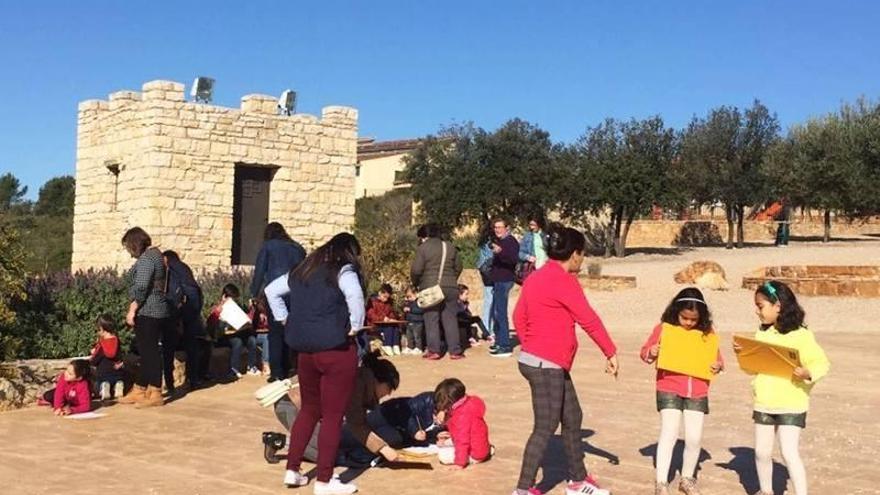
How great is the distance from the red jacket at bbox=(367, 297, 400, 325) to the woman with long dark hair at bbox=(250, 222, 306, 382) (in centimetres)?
271

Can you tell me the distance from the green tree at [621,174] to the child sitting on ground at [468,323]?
26068 millimetres

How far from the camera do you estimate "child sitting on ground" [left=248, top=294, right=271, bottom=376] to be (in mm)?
10898

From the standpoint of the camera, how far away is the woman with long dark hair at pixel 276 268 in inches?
377

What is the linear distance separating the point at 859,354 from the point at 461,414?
893 centimetres

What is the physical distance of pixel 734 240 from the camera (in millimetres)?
44594

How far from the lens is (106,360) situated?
959 cm

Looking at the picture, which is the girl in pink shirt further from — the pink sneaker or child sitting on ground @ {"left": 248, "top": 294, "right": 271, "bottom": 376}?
child sitting on ground @ {"left": 248, "top": 294, "right": 271, "bottom": 376}

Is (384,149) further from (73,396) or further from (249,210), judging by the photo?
(73,396)

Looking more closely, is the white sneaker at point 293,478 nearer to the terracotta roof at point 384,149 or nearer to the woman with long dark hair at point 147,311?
the woman with long dark hair at point 147,311

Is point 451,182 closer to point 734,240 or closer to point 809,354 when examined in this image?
point 734,240

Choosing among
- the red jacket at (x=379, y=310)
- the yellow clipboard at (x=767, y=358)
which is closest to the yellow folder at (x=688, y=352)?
the yellow clipboard at (x=767, y=358)

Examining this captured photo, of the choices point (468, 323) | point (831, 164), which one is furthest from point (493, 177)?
point (468, 323)

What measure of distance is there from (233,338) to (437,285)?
8.06 feet

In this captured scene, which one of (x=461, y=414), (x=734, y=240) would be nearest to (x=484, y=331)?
(x=461, y=414)
